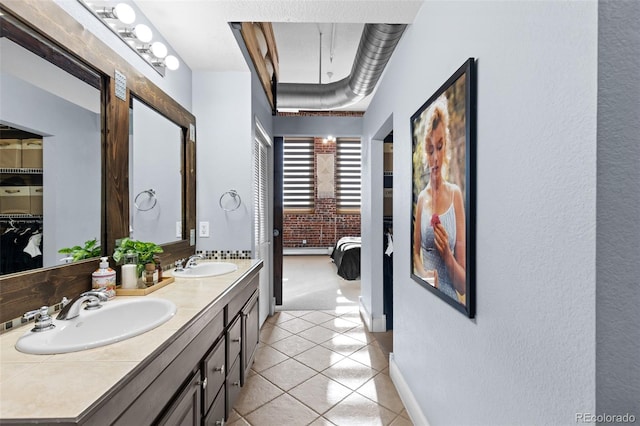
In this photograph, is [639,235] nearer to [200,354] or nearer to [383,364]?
[200,354]

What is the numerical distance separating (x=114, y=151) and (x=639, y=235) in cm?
194

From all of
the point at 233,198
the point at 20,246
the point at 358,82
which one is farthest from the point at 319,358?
the point at 358,82

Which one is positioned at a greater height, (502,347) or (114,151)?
(114,151)

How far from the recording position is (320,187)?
7738 mm

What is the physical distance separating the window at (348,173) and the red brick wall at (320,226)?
0.25 metres

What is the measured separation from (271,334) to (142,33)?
267 centimetres

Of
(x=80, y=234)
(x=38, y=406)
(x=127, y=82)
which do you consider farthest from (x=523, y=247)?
(x=127, y=82)

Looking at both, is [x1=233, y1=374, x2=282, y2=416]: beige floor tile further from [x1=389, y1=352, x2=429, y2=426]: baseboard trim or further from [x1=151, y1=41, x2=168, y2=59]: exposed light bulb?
[x1=151, y1=41, x2=168, y2=59]: exposed light bulb

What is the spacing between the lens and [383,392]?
2152 millimetres

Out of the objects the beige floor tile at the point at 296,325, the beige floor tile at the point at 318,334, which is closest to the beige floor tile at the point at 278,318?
the beige floor tile at the point at 296,325

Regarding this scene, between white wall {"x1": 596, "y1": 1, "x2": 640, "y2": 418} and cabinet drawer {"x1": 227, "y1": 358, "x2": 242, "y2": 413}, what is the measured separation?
1.65m

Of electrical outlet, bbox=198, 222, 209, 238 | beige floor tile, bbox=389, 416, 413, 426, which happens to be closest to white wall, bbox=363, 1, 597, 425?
beige floor tile, bbox=389, 416, 413, 426

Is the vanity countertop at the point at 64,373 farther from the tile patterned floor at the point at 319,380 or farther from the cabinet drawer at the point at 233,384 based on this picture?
the tile patterned floor at the point at 319,380

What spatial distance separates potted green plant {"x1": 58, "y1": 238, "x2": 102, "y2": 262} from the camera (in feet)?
4.23
